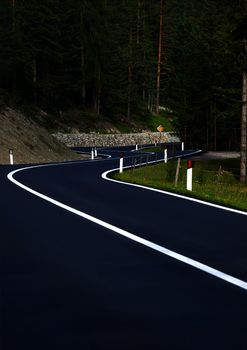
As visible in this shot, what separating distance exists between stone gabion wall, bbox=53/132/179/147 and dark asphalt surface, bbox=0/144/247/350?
46.8 metres

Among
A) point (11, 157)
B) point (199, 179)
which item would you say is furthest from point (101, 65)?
point (199, 179)

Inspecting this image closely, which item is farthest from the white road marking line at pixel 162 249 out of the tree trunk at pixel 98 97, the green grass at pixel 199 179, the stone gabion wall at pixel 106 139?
the tree trunk at pixel 98 97

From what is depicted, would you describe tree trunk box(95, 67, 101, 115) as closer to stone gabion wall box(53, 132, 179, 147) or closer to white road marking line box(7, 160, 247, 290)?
stone gabion wall box(53, 132, 179, 147)

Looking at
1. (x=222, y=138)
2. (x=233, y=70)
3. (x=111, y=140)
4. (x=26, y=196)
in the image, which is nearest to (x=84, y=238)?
(x=26, y=196)

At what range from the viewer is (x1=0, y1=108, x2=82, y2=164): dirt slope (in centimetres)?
3294

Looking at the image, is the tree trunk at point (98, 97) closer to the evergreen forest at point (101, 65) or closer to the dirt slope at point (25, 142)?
the evergreen forest at point (101, 65)

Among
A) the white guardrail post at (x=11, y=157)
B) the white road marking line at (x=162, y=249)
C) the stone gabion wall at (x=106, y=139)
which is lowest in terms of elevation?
the stone gabion wall at (x=106, y=139)

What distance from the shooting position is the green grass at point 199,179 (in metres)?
18.1

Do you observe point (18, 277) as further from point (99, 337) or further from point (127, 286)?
point (99, 337)

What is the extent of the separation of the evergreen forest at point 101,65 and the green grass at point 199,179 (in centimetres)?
721

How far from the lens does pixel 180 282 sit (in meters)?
6.36

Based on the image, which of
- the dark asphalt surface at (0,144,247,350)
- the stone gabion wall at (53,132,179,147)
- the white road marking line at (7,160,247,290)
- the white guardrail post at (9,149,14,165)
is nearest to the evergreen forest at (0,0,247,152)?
the stone gabion wall at (53,132,179,147)

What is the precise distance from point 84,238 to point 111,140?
56.4 metres

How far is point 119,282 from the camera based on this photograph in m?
6.36
